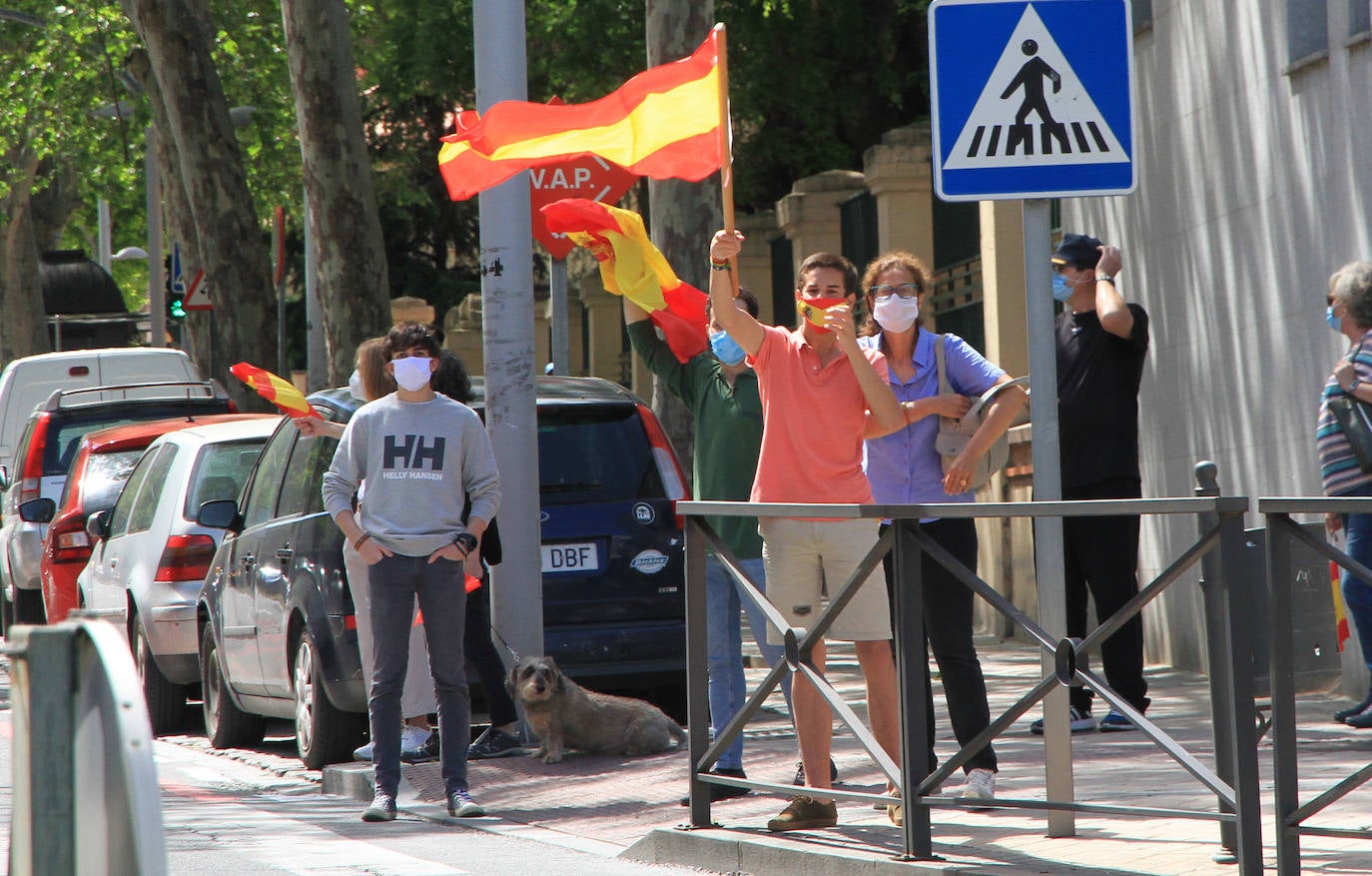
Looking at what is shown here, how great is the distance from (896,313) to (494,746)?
3.49 meters

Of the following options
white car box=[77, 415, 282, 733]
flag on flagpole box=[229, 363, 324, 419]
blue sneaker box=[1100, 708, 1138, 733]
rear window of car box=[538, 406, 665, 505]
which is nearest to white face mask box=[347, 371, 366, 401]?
flag on flagpole box=[229, 363, 324, 419]

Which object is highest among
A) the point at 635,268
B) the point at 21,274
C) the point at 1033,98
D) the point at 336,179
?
the point at 21,274

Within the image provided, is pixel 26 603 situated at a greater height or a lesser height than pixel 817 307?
lesser

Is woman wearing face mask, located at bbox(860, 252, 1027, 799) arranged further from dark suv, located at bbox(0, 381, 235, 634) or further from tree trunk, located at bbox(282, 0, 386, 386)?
dark suv, located at bbox(0, 381, 235, 634)

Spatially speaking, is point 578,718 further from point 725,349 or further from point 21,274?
point 21,274

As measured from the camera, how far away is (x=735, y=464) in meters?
7.67

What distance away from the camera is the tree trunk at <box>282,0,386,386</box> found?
54.9ft

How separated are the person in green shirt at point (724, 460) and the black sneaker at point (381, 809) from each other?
1349 mm

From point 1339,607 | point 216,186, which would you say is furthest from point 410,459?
point 216,186

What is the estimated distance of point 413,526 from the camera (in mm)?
8023

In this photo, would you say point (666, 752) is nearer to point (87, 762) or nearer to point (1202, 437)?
point (1202, 437)

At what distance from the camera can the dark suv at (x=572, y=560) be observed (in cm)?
976

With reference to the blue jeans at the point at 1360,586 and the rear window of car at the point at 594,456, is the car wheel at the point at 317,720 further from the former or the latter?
the blue jeans at the point at 1360,586

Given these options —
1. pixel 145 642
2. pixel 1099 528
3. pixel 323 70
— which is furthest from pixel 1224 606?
pixel 323 70
